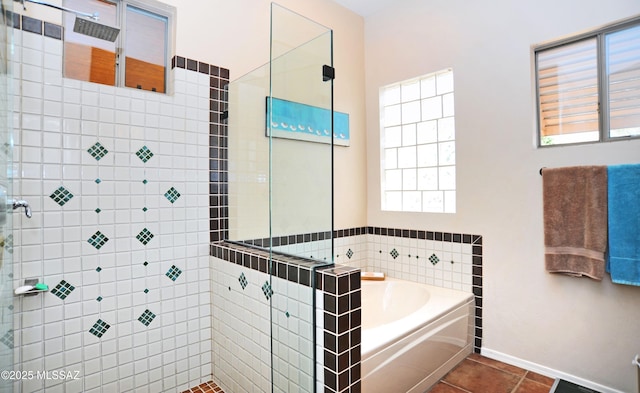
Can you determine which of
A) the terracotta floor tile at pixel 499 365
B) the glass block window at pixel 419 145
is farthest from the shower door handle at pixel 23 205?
the terracotta floor tile at pixel 499 365

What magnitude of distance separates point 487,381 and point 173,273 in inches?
84.5

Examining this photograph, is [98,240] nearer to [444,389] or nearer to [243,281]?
[243,281]

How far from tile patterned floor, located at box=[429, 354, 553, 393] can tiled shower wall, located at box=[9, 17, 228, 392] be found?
161 centimetres

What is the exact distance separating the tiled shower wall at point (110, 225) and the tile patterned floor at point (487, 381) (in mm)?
436

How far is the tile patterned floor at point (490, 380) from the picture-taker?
204 centimetres

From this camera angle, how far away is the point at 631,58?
6.44 ft

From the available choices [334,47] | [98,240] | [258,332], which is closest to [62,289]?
[98,240]

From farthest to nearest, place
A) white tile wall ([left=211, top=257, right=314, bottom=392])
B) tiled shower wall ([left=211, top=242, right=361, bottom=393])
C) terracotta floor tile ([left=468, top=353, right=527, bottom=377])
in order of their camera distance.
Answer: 1. terracotta floor tile ([left=468, top=353, right=527, bottom=377])
2. white tile wall ([left=211, top=257, right=314, bottom=392])
3. tiled shower wall ([left=211, top=242, right=361, bottom=393])

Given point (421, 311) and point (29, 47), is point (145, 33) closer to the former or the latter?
point (29, 47)

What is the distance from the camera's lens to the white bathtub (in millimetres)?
1699

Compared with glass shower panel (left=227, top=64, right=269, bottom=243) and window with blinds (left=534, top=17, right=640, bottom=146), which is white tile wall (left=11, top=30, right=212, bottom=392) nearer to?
glass shower panel (left=227, top=64, right=269, bottom=243)

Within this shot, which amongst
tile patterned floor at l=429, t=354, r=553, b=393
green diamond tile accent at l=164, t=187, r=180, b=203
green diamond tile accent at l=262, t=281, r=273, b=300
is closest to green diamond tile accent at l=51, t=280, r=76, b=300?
green diamond tile accent at l=164, t=187, r=180, b=203

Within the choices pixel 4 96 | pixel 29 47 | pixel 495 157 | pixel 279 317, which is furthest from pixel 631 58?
pixel 29 47

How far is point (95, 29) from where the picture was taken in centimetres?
178
